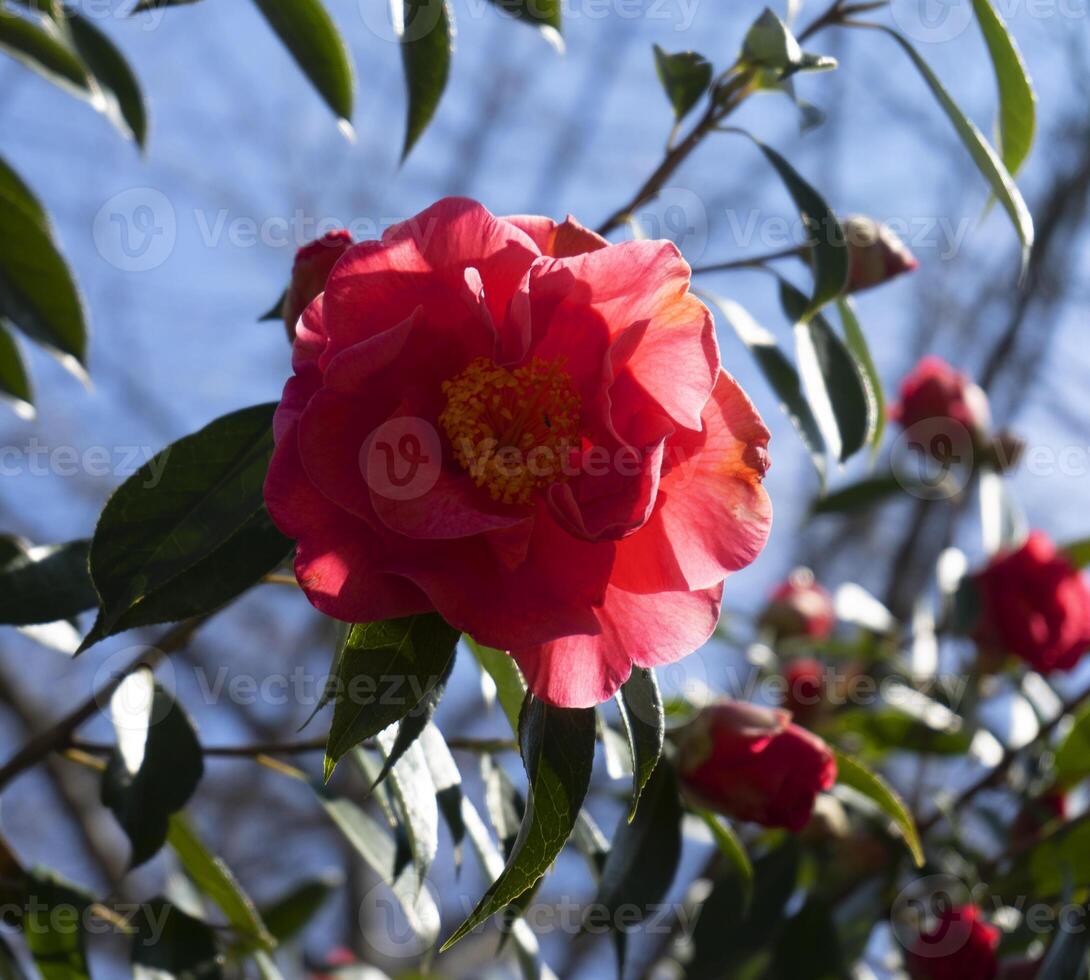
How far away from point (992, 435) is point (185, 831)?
50.3 inches

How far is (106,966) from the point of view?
2.93 meters

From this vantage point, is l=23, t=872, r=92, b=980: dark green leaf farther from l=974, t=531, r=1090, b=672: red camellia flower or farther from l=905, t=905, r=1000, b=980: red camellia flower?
l=974, t=531, r=1090, b=672: red camellia flower

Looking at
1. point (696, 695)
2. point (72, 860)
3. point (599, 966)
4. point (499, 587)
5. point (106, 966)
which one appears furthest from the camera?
point (72, 860)

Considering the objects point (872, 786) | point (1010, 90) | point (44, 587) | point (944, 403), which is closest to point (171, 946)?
point (44, 587)

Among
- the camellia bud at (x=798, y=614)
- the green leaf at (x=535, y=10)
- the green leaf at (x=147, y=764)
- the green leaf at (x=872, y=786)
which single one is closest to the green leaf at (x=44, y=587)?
the green leaf at (x=147, y=764)

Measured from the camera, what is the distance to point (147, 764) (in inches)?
34.6

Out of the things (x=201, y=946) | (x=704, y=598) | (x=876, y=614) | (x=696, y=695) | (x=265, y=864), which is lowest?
(x=265, y=864)

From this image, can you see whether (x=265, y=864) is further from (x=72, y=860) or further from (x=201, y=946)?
(x=201, y=946)

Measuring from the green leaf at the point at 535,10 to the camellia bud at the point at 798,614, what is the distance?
125 cm

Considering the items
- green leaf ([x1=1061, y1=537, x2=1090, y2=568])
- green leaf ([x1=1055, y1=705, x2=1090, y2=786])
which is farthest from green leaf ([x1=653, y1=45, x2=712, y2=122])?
green leaf ([x1=1061, y1=537, x2=1090, y2=568])

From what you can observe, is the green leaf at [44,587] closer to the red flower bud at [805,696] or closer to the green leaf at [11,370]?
the green leaf at [11,370]

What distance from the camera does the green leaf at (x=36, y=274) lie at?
1.05 meters

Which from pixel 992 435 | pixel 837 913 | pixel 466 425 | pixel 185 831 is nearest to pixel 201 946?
pixel 185 831

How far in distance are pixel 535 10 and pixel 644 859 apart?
24.0 inches
